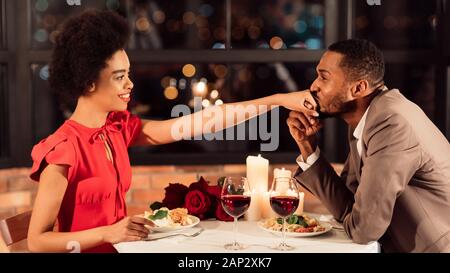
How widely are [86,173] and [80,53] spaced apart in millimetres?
359

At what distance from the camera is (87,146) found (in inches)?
69.0

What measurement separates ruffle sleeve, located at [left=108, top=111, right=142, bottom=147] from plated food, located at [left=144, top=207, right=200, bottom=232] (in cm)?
35

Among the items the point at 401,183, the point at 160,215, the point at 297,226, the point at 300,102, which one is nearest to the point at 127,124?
the point at 160,215

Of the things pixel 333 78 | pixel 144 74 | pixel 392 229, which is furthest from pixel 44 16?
pixel 144 74

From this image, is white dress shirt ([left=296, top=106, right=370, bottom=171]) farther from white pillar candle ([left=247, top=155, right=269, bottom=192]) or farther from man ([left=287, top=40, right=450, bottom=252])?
white pillar candle ([left=247, top=155, right=269, bottom=192])

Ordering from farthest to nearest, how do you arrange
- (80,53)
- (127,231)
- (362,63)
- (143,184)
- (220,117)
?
(143,184), (220,117), (362,63), (80,53), (127,231)

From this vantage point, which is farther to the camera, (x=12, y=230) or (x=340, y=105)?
(x=340, y=105)

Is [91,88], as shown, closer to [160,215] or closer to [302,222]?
[160,215]

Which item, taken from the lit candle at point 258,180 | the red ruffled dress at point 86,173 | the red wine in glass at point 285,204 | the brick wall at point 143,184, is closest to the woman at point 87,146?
the red ruffled dress at point 86,173

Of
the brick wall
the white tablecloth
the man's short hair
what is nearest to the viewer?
the white tablecloth

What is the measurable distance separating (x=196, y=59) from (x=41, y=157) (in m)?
1.12

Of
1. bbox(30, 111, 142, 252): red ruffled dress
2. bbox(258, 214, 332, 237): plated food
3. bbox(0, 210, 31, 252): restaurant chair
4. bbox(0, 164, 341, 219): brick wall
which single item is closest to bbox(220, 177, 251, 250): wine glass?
bbox(258, 214, 332, 237): plated food

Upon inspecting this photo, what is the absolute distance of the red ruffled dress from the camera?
1670 millimetres
